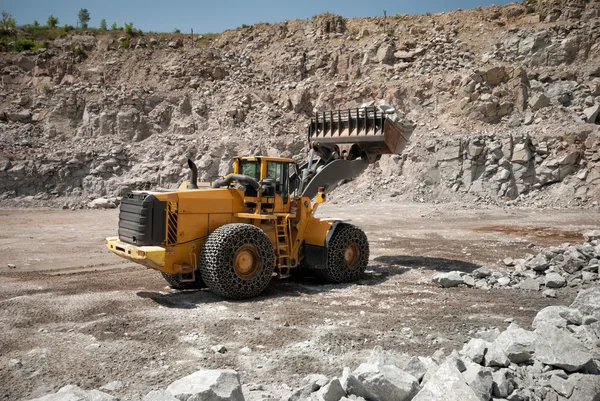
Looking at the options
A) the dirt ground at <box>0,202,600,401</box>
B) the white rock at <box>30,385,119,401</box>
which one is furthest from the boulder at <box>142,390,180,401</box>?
the dirt ground at <box>0,202,600,401</box>

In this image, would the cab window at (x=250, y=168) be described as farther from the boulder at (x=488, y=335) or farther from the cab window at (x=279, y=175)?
the boulder at (x=488, y=335)

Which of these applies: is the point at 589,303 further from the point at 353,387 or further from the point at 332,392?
the point at 332,392

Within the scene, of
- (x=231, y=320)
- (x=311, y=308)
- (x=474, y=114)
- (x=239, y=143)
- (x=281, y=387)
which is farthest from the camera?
(x=239, y=143)

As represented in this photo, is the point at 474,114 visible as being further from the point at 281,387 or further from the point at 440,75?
the point at 281,387

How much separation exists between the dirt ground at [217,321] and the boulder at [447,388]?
0.79 m

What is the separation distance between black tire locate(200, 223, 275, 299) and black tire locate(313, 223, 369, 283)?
142 centimetres

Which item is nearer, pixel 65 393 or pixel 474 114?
pixel 65 393

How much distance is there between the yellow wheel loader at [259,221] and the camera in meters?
7.36

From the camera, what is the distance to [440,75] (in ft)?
97.8

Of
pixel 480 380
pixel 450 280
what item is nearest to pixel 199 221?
pixel 450 280

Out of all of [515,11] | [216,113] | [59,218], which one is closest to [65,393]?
[59,218]

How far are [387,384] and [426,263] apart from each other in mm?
7559

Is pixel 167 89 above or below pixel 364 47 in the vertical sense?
below

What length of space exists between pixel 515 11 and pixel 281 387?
34.1 m
